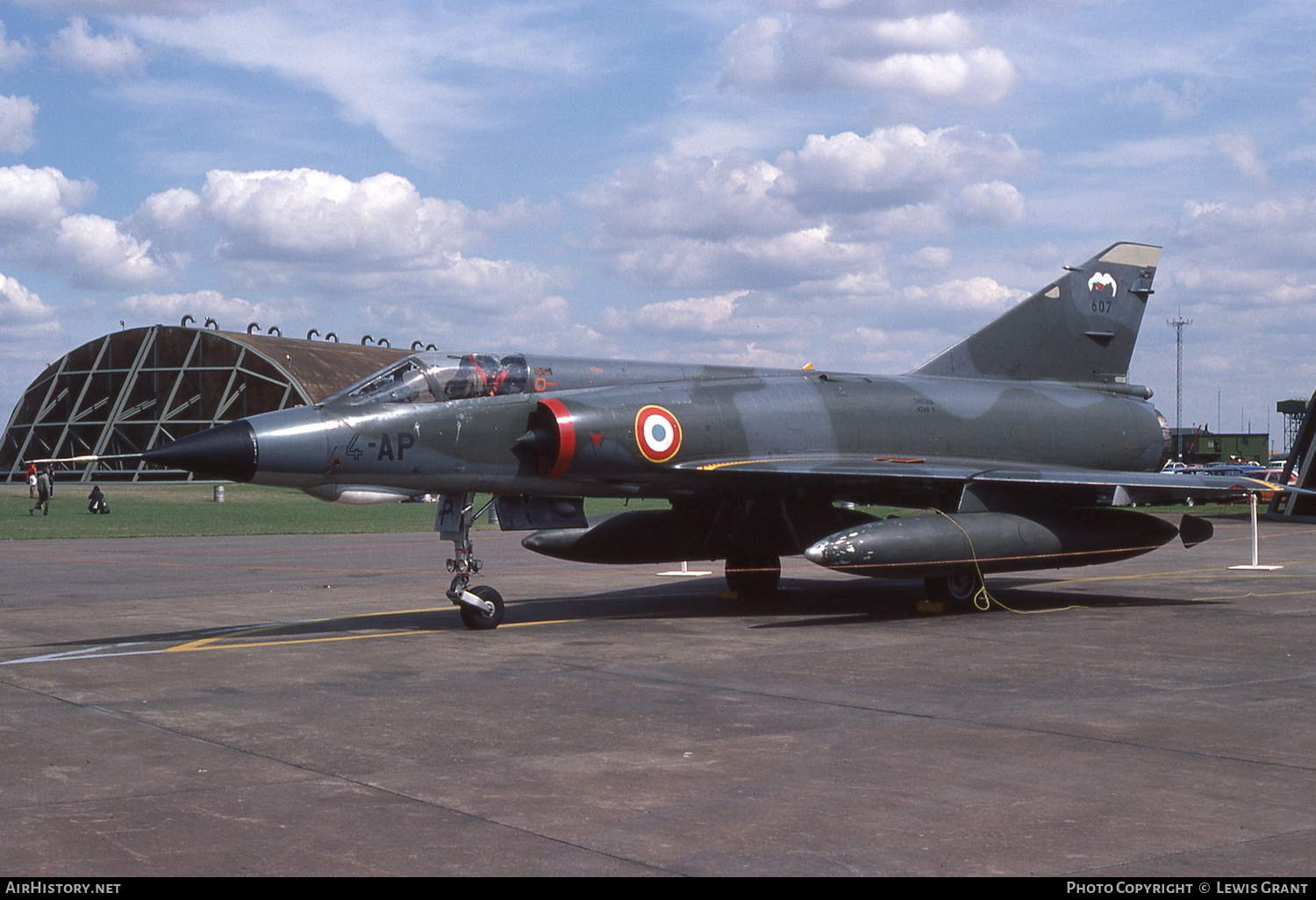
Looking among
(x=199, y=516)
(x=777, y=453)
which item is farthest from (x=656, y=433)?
(x=199, y=516)

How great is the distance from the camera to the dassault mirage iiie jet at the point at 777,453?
42.4 feet

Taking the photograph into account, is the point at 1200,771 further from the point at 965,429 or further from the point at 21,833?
the point at 965,429

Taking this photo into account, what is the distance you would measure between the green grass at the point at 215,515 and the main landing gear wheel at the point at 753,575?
7911mm

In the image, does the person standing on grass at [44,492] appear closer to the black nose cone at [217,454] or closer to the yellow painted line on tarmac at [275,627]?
the yellow painted line on tarmac at [275,627]

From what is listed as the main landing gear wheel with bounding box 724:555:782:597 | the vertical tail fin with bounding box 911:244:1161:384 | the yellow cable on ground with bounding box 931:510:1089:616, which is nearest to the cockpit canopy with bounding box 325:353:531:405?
the main landing gear wheel with bounding box 724:555:782:597

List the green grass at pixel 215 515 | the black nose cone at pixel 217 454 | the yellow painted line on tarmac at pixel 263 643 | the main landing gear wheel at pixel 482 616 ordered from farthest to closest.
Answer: the green grass at pixel 215 515, the main landing gear wheel at pixel 482 616, the yellow painted line on tarmac at pixel 263 643, the black nose cone at pixel 217 454

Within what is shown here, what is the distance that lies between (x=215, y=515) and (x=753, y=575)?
110 ft

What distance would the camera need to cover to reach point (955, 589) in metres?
15.1

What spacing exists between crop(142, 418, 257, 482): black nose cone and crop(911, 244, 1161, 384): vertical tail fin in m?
9.72

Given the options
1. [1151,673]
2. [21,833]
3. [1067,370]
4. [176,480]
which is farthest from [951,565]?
[176,480]

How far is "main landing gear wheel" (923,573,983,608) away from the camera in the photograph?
49.3 ft

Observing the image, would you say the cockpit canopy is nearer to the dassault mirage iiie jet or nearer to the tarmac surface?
the dassault mirage iiie jet

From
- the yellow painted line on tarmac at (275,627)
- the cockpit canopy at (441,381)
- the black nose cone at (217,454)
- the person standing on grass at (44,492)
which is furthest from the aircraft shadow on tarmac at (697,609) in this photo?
the person standing on grass at (44,492)

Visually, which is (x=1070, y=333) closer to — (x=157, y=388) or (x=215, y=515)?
(x=215, y=515)
